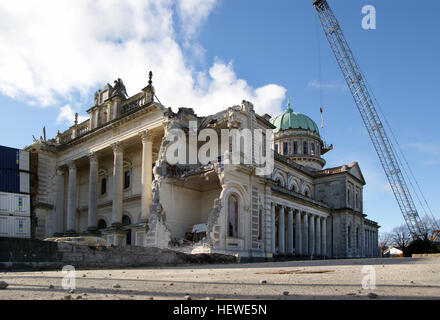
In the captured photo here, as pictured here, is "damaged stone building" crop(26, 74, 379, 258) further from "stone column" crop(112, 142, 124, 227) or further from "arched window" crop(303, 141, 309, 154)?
"arched window" crop(303, 141, 309, 154)

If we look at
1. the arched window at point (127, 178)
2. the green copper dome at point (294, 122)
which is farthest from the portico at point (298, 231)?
the green copper dome at point (294, 122)

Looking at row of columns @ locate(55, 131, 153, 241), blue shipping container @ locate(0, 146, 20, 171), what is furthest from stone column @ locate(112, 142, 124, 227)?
blue shipping container @ locate(0, 146, 20, 171)

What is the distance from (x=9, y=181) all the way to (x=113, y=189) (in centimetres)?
1316

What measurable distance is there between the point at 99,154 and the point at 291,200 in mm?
19748

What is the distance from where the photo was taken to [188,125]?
31859 mm

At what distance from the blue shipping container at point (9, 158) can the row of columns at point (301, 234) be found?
1080 inches

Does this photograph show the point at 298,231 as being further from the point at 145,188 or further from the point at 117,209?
the point at 117,209

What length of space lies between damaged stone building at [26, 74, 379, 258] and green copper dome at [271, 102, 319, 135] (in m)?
5.15

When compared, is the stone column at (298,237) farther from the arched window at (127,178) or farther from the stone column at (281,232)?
the arched window at (127,178)

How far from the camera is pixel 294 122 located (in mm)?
66375

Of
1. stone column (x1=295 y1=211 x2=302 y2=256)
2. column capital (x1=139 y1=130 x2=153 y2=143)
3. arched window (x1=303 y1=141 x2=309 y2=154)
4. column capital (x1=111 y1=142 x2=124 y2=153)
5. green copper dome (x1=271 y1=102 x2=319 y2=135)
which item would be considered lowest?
stone column (x1=295 y1=211 x2=302 y2=256)

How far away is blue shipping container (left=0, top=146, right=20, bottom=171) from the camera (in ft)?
140
